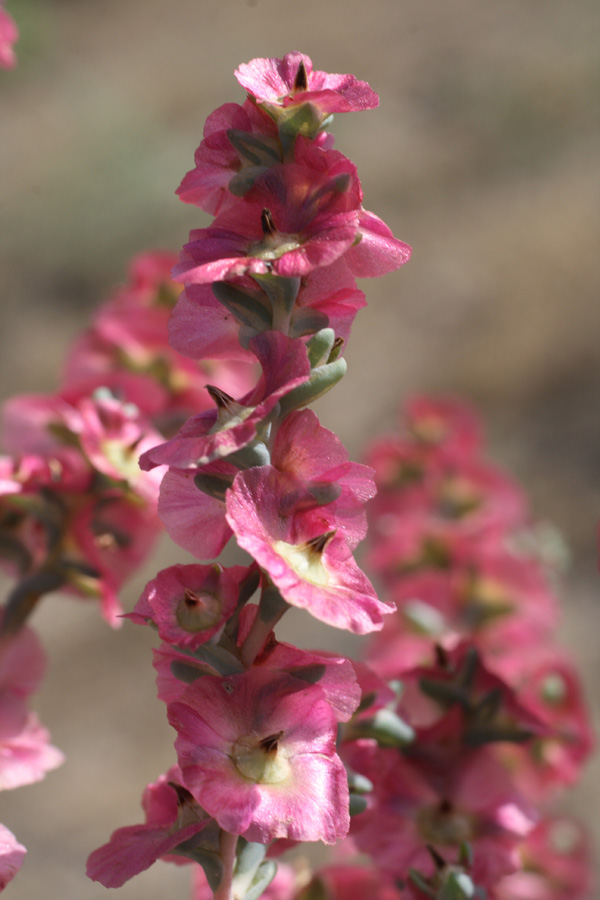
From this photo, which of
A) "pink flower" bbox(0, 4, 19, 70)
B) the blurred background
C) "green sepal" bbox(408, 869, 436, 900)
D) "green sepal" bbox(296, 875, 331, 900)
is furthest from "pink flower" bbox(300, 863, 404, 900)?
the blurred background

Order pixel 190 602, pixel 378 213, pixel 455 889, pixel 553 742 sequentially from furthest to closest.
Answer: pixel 378 213 → pixel 553 742 → pixel 455 889 → pixel 190 602

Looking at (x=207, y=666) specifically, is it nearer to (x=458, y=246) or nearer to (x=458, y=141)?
(x=458, y=246)

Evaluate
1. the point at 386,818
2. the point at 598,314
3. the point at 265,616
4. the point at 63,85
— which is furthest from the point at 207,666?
the point at 63,85

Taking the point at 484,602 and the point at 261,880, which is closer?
the point at 261,880

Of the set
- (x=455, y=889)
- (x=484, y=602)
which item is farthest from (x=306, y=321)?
(x=484, y=602)

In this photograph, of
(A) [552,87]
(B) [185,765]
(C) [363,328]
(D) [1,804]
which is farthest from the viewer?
(A) [552,87]

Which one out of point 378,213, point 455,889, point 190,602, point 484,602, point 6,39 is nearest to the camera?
point 190,602

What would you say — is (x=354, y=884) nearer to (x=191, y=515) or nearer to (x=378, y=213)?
(x=191, y=515)
